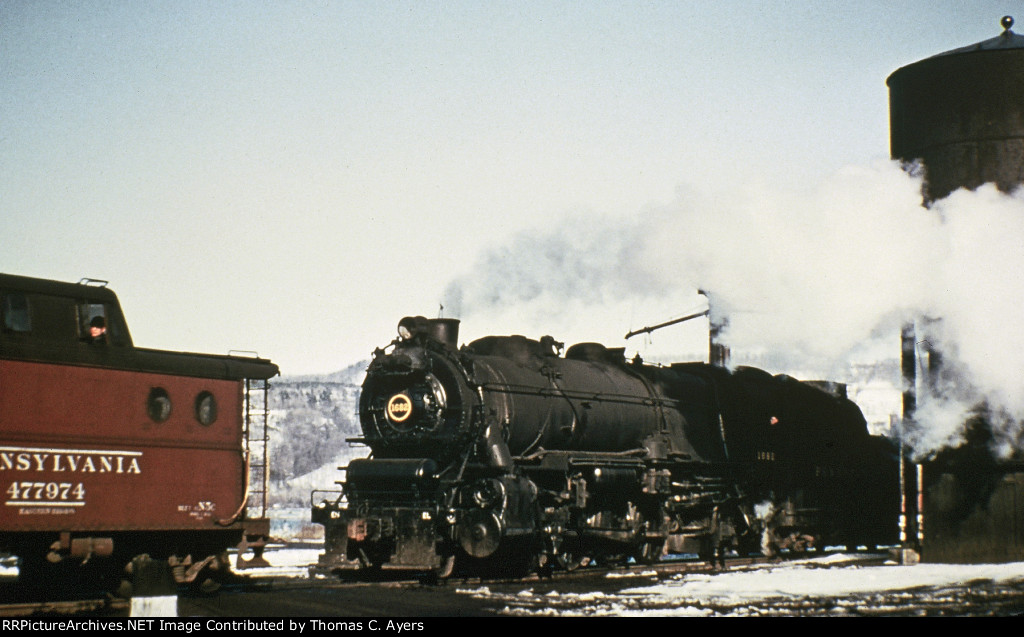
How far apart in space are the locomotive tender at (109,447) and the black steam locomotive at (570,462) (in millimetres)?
2179

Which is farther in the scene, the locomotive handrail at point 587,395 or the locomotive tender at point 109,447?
the locomotive handrail at point 587,395

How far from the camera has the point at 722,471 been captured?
2127cm

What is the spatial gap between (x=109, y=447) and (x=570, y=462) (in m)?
7.44

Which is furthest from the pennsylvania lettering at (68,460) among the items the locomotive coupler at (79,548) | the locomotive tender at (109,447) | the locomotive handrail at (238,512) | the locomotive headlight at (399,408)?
the locomotive headlight at (399,408)

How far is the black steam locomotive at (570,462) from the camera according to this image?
16047 mm

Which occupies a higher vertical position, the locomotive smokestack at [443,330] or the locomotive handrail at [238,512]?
the locomotive smokestack at [443,330]

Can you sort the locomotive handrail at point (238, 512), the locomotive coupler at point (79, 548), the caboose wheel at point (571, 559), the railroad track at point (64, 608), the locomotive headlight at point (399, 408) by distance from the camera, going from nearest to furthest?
the railroad track at point (64, 608) < the locomotive coupler at point (79, 548) < the locomotive handrail at point (238, 512) < the locomotive headlight at point (399, 408) < the caboose wheel at point (571, 559)

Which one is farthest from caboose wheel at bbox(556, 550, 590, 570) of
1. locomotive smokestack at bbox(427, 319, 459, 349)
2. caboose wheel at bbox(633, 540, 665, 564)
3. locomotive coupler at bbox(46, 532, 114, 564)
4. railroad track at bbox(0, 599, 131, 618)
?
locomotive coupler at bbox(46, 532, 114, 564)

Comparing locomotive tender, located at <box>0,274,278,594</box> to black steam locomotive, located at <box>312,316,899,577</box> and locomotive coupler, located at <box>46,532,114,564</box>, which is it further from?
black steam locomotive, located at <box>312,316,899,577</box>

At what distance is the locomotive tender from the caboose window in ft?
0.05

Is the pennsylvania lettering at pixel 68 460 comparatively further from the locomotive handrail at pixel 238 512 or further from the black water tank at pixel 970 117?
the black water tank at pixel 970 117

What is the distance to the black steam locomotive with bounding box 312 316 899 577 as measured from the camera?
1605 cm

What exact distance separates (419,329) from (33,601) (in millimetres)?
6710

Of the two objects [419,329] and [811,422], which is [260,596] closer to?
[419,329]
